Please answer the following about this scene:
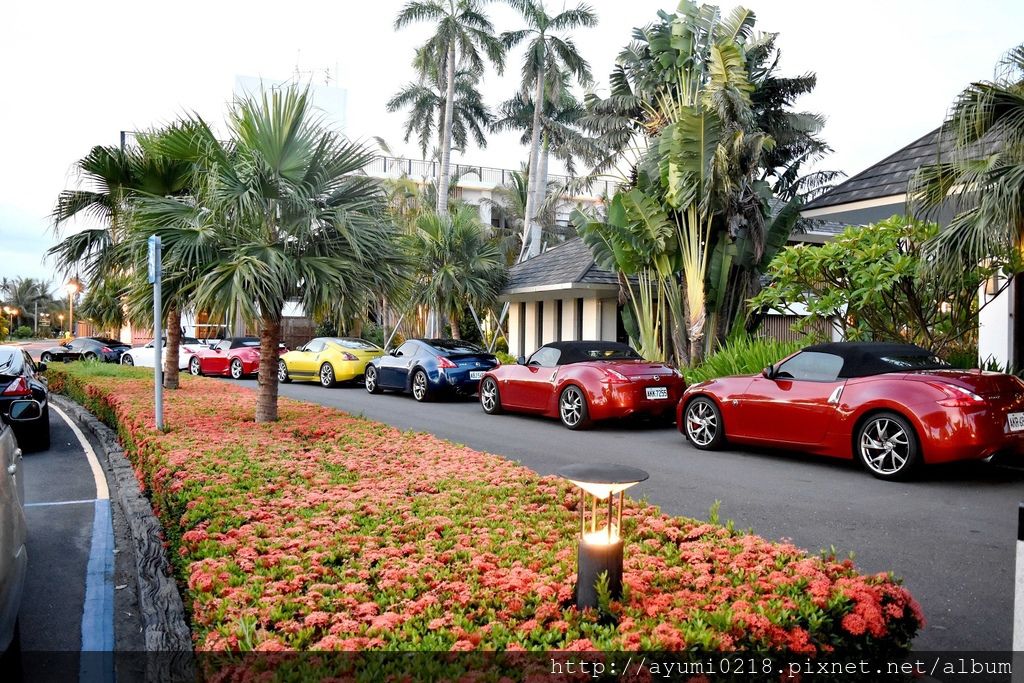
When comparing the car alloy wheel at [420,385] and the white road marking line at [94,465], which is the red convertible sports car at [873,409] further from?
the car alloy wheel at [420,385]

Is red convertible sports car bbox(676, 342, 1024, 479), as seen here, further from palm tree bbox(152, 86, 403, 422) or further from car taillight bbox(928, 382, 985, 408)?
palm tree bbox(152, 86, 403, 422)

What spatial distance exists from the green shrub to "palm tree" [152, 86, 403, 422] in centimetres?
632

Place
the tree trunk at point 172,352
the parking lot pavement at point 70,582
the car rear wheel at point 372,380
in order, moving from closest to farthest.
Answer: the parking lot pavement at point 70,582 → the tree trunk at point 172,352 → the car rear wheel at point 372,380

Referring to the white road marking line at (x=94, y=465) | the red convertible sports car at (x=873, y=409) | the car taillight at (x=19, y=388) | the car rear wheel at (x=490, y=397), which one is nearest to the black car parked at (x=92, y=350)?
the white road marking line at (x=94, y=465)

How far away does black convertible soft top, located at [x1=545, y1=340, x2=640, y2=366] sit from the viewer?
12477 mm

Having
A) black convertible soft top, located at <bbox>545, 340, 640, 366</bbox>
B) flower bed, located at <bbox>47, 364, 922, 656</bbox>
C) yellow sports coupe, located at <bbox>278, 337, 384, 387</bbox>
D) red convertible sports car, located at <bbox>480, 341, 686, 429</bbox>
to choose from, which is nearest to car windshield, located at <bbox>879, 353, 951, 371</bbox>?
red convertible sports car, located at <bbox>480, 341, 686, 429</bbox>

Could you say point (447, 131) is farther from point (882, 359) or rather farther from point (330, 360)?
point (882, 359)

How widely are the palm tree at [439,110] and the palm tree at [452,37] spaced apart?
9.50 feet

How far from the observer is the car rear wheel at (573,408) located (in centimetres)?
1180

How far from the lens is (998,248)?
29.1 feet

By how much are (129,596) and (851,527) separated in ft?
17.6

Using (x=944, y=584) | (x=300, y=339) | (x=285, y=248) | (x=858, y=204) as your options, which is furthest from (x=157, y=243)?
(x=300, y=339)

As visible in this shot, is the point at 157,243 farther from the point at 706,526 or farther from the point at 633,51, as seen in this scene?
the point at 633,51

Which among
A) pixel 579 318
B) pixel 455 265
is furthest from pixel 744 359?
pixel 455 265
